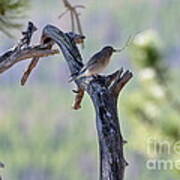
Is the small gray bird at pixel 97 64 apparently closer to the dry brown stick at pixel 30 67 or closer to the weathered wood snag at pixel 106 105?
the weathered wood snag at pixel 106 105

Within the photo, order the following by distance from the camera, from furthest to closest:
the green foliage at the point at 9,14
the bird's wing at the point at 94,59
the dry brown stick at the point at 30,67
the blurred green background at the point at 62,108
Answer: the blurred green background at the point at 62,108 < the green foliage at the point at 9,14 < the dry brown stick at the point at 30,67 < the bird's wing at the point at 94,59

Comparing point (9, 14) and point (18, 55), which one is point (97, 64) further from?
point (9, 14)

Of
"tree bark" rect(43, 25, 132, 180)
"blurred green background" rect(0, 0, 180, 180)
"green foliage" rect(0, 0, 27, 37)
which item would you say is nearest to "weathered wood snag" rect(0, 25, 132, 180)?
"tree bark" rect(43, 25, 132, 180)

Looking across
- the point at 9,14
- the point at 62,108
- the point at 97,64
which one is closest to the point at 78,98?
the point at 97,64

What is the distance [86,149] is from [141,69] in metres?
22.7

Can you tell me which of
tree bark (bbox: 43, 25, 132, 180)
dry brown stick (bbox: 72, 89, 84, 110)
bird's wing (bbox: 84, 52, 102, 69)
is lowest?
tree bark (bbox: 43, 25, 132, 180)

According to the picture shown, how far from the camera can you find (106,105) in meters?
0.86

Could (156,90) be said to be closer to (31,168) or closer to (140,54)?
(140,54)

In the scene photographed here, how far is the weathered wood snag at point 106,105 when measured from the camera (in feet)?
2.73

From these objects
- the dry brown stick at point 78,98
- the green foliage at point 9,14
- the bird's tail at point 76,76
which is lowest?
the bird's tail at point 76,76

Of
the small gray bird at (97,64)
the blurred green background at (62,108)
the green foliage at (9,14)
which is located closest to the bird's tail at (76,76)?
the small gray bird at (97,64)

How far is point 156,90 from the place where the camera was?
3.69 m

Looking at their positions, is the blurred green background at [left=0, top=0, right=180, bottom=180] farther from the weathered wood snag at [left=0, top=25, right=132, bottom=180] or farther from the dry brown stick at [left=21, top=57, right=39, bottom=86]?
the weathered wood snag at [left=0, top=25, right=132, bottom=180]

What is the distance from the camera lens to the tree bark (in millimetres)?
830
